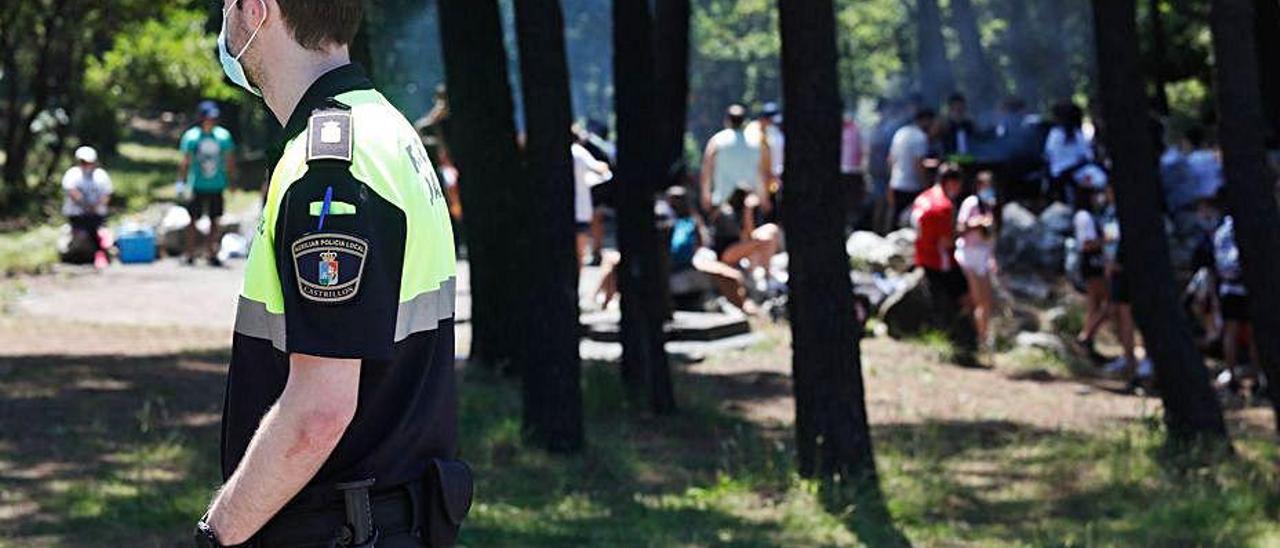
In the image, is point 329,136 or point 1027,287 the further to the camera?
point 1027,287

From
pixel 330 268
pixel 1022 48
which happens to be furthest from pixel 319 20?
pixel 1022 48

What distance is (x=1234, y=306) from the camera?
48.8 ft

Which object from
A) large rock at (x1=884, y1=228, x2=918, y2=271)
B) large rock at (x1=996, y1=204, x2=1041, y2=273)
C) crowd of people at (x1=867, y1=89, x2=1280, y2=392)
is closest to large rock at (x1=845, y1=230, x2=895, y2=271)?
large rock at (x1=884, y1=228, x2=918, y2=271)

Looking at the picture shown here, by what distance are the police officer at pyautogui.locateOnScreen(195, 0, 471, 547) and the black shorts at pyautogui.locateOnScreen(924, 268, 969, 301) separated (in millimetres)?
13528

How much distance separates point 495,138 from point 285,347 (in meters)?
9.61

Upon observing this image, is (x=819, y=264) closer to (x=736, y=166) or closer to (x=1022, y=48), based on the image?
(x=736, y=166)

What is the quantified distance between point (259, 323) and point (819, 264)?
6697 mm

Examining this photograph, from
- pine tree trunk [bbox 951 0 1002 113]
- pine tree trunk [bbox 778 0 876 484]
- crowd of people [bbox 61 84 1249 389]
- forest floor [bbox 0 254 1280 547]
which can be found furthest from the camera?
pine tree trunk [bbox 951 0 1002 113]

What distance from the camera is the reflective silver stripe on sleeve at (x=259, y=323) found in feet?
11.0

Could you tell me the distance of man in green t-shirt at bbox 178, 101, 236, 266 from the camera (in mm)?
22156

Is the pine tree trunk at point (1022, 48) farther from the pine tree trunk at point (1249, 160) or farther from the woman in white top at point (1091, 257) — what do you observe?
the pine tree trunk at point (1249, 160)

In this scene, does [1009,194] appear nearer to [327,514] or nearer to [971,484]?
[971,484]

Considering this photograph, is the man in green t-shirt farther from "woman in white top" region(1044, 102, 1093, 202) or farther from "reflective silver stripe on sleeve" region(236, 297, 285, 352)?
"reflective silver stripe on sleeve" region(236, 297, 285, 352)

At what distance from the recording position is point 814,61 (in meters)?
9.82
